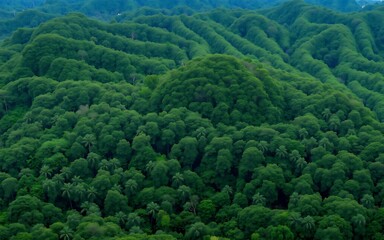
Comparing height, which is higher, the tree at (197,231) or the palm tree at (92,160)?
the palm tree at (92,160)

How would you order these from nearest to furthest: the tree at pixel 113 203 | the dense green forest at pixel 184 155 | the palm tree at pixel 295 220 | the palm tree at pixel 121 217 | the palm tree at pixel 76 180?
the palm tree at pixel 295 220
the dense green forest at pixel 184 155
the palm tree at pixel 121 217
the tree at pixel 113 203
the palm tree at pixel 76 180

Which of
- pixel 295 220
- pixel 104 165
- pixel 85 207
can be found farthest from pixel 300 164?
pixel 85 207

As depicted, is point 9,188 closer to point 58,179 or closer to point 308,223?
point 58,179

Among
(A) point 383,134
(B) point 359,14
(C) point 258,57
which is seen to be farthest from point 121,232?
(B) point 359,14

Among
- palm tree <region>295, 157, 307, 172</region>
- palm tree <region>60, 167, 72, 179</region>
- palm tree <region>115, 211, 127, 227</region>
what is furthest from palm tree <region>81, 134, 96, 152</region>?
palm tree <region>295, 157, 307, 172</region>

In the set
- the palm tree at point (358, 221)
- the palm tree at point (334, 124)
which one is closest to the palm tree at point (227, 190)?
the palm tree at point (358, 221)

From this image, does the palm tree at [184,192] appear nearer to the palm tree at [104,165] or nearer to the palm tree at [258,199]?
the palm tree at [258,199]

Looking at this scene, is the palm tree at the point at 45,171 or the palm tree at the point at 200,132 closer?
the palm tree at the point at 45,171

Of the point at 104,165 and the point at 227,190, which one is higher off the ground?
the point at 104,165
